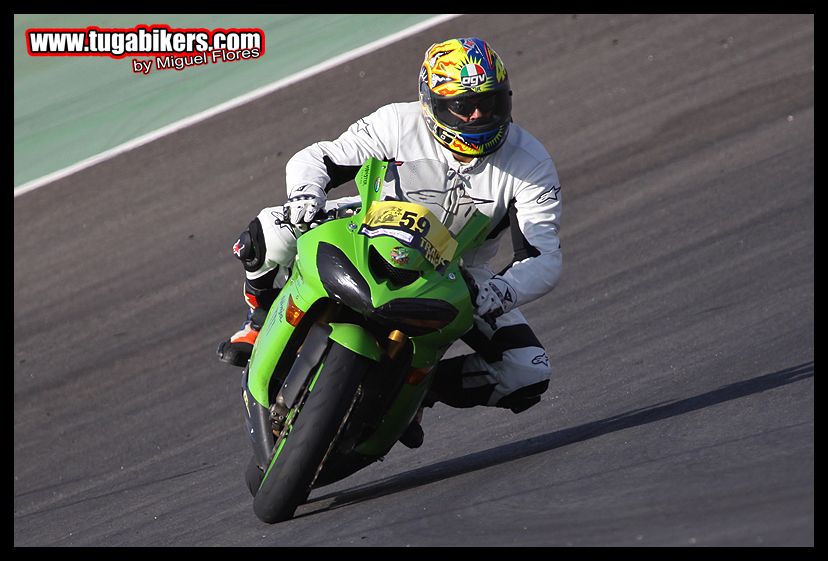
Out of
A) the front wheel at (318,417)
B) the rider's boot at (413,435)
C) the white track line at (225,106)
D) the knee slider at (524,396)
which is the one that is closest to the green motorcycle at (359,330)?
the front wheel at (318,417)

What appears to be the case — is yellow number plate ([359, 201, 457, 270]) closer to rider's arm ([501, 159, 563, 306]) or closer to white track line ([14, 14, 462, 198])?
rider's arm ([501, 159, 563, 306])

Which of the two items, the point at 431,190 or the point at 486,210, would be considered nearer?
the point at 431,190

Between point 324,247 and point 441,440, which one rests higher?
point 324,247

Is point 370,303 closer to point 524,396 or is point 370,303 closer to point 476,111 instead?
point 476,111

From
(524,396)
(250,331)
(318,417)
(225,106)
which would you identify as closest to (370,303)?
(318,417)

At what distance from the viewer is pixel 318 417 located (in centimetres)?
485

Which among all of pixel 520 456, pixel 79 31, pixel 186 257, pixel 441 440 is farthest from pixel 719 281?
pixel 79 31

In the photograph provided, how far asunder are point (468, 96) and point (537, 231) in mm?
666

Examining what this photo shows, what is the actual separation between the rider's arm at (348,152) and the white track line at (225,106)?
716 centimetres

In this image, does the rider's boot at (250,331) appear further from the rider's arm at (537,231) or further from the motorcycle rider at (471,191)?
the rider's arm at (537,231)

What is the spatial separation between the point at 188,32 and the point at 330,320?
9.78 meters

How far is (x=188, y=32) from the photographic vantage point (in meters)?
14.3

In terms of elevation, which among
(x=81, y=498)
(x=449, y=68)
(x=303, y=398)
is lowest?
(x=81, y=498)
